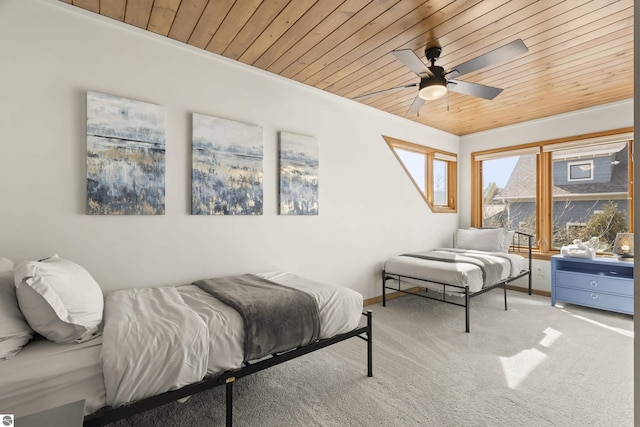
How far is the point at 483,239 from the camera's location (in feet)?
15.1

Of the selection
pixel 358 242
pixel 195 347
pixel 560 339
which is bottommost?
pixel 560 339

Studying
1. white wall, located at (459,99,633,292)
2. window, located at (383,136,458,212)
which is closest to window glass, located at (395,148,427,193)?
window, located at (383,136,458,212)

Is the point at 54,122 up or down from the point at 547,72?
down

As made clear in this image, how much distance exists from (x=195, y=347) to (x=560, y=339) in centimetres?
314

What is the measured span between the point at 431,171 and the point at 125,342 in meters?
4.59

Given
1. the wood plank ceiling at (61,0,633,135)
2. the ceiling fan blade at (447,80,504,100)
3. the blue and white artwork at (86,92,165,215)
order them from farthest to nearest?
1. the ceiling fan blade at (447,80,504,100)
2. the blue and white artwork at (86,92,165,215)
3. the wood plank ceiling at (61,0,633,135)

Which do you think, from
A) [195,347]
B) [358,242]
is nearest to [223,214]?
[195,347]

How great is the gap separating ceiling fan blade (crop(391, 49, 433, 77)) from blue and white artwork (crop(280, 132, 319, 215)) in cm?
136

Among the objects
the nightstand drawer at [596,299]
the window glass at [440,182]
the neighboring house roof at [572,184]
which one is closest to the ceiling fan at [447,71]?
the window glass at [440,182]

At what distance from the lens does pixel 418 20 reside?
222 cm

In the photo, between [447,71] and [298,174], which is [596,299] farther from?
[298,174]

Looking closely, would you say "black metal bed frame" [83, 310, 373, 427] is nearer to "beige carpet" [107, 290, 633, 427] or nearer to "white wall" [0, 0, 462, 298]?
"beige carpet" [107, 290, 633, 427]

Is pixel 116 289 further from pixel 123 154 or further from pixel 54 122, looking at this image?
pixel 54 122

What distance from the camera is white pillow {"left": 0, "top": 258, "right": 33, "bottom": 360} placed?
1.32 metres
